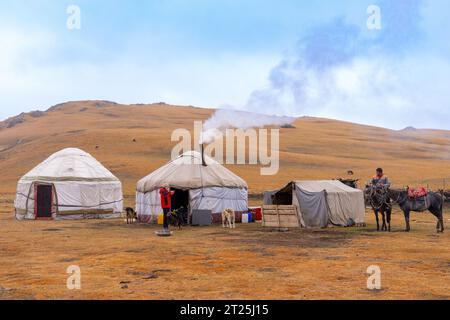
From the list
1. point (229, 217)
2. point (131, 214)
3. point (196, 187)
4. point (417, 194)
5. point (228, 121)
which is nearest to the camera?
point (417, 194)

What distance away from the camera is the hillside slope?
5128cm

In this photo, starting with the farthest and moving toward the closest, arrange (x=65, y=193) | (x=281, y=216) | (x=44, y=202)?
(x=44, y=202), (x=65, y=193), (x=281, y=216)

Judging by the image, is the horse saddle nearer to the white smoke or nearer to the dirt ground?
the dirt ground

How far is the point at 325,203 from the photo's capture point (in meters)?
20.3

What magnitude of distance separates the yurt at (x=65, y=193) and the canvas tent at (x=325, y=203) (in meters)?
11.0

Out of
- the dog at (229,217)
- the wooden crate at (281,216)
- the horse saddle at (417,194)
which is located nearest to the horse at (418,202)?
the horse saddle at (417,194)

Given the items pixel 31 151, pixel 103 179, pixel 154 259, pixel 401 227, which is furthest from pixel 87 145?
pixel 154 259

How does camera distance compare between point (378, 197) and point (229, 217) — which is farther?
point (229, 217)

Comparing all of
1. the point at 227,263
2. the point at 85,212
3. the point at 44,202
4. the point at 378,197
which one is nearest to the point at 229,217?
the point at 378,197

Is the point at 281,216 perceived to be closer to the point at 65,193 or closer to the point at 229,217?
the point at 229,217

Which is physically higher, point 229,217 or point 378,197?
point 378,197

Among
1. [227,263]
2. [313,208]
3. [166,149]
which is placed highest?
[166,149]

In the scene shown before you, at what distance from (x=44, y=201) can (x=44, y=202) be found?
0.17 feet
